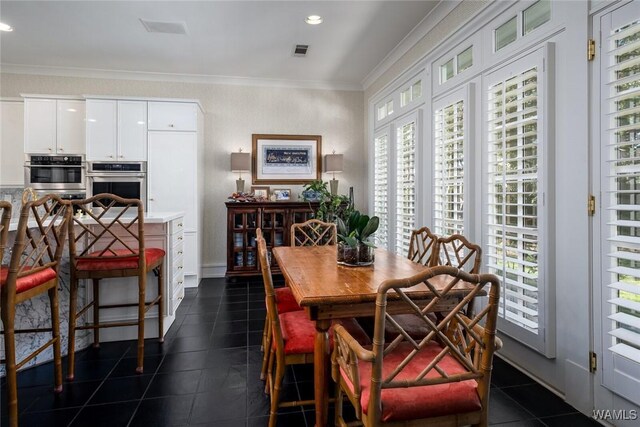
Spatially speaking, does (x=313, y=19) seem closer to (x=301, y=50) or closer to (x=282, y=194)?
(x=301, y=50)

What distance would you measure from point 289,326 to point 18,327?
1.97 m

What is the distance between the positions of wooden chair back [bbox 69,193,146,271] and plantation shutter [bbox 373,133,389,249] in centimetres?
297

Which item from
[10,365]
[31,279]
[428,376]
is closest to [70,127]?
[31,279]

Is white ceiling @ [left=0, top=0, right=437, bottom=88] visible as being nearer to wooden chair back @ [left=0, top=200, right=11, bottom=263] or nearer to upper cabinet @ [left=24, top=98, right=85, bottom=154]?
upper cabinet @ [left=24, top=98, right=85, bottom=154]

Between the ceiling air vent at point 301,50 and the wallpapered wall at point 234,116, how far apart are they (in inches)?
42.3

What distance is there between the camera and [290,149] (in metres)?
5.20

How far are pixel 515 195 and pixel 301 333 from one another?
1694 mm

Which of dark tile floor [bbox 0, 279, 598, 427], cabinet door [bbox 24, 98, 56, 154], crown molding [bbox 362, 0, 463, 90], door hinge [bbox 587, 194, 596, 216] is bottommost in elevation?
dark tile floor [bbox 0, 279, 598, 427]

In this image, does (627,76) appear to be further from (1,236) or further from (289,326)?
(1,236)

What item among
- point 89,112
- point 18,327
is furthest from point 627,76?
point 89,112

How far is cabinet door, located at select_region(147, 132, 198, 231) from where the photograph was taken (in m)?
4.36

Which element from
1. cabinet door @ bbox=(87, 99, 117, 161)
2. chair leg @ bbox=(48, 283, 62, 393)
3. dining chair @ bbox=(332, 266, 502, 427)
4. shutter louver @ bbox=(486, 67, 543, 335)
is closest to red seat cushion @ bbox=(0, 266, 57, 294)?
chair leg @ bbox=(48, 283, 62, 393)

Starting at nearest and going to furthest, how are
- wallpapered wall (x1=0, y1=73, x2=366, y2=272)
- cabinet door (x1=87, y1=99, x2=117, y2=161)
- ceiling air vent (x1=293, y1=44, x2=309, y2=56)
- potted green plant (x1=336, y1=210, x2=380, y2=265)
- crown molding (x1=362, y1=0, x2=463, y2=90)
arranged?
potted green plant (x1=336, y1=210, x2=380, y2=265), crown molding (x1=362, y1=0, x2=463, y2=90), ceiling air vent (x1=293, y1=44, x2=309, y2=56), cabinet door (x1=87, y1=99, x2=117, y2=161), wallpapered wall (x1=0, y1=73, x2=366, y2=272)

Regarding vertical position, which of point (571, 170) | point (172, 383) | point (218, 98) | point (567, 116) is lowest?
point (172, 383)
